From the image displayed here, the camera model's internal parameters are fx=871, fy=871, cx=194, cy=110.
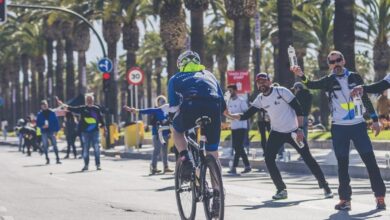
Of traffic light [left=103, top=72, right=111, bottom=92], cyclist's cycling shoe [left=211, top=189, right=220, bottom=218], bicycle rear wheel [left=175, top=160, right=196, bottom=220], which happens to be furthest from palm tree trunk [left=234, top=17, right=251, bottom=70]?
cyclist's cycling shoe [left=211, top=189, right=220, bottom=218]

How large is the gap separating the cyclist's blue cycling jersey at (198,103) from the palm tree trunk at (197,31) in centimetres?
2249

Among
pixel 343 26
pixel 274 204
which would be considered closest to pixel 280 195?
pixel 274 204

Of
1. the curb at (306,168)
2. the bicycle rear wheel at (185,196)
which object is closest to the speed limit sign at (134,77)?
the curb at (306,168)

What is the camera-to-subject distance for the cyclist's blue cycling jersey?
856cm

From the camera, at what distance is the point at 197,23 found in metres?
31.8

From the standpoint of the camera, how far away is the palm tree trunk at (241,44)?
3142 cm

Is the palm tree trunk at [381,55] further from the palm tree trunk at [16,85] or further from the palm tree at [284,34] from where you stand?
the palm tree trunk at [16,85]

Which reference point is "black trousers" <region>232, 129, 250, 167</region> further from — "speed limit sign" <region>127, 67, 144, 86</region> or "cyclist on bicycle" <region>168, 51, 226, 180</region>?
"speed limit sign" <region>127, 67, 144, 86</region>

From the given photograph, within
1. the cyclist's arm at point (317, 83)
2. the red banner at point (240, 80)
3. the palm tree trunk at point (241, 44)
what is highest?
the palm tree trunk at point (241, 44)

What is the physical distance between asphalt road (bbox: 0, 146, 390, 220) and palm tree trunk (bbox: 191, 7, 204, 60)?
1389 cm

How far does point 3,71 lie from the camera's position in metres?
84.8

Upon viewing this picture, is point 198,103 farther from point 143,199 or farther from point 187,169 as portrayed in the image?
point 143,199

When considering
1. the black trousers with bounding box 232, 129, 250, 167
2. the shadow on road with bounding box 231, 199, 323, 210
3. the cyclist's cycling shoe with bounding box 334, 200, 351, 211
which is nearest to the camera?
the cyclist's cycling shoe with bounding box 334, 200, 351, 211

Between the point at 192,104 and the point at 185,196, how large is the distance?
1.05 m
